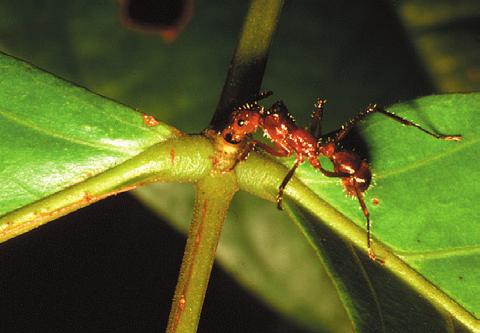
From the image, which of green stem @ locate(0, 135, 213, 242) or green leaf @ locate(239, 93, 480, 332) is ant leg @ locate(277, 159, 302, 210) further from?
green stem @ locate(0, 135, 213, 242)

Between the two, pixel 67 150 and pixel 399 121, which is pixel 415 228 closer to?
pixel 399 121

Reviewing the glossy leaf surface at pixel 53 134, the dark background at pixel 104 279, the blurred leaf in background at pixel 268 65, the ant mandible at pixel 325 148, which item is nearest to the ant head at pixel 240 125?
the ant mandible at pixel 325 148

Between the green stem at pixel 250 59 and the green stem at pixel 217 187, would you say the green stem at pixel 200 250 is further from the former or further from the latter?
the green stem at pixel 250 59

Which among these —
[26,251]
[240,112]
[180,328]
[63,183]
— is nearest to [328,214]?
[240,112]

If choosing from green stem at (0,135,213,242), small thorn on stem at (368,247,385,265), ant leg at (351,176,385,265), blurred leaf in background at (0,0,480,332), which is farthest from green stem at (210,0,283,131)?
blurred leaf in background at (0,0,480,332)

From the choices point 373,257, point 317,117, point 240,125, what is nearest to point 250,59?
point 240,125

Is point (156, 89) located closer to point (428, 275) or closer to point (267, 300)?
point (267, 300)
